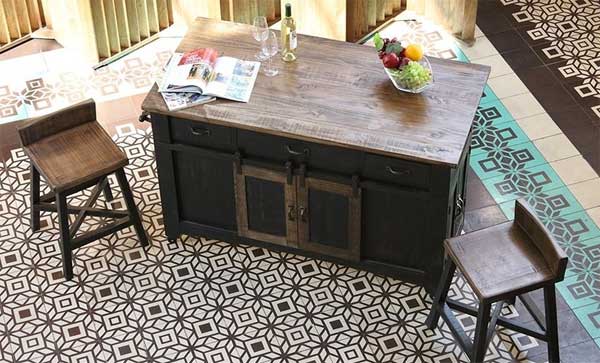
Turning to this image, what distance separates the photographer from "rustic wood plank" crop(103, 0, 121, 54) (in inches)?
302

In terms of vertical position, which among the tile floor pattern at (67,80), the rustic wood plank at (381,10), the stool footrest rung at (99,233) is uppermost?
the rustic wood plank at (381,10)

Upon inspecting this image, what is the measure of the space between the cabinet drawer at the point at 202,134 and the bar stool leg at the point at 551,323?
5.95 ft

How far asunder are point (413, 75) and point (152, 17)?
254 cm

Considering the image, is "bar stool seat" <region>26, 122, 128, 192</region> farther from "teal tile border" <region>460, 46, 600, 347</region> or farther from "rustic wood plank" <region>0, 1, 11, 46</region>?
"teal tile border" <region>460, 46, 600, 347</region>

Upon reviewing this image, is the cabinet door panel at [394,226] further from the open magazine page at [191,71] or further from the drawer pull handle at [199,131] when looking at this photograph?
the open magazine page at [191,71]

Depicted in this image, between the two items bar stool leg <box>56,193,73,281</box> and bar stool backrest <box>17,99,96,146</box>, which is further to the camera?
bar stool backrest <box>17,99,96,146</box>

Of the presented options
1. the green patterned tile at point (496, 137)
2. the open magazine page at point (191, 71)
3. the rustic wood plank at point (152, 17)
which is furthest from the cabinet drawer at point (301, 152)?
the rustic wood plank at point (152, 17)

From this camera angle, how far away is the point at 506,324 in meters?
5.82

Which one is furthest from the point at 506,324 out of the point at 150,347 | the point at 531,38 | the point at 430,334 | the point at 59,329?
the point at 531,38

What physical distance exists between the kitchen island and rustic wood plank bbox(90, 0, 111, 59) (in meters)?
1.25

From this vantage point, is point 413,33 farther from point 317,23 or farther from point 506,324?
point 506,324

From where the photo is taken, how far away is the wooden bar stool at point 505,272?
18.1 feet

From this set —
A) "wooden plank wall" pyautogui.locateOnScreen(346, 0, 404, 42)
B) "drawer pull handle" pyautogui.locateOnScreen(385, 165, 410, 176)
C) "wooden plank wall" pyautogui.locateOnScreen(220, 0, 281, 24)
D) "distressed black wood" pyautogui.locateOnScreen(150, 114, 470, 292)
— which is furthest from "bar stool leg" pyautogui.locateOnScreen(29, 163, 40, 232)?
"wooden plank wall" pyautogui.locateOnScreen(346, 0, 404, 42)

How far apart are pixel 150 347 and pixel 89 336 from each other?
34 cm
